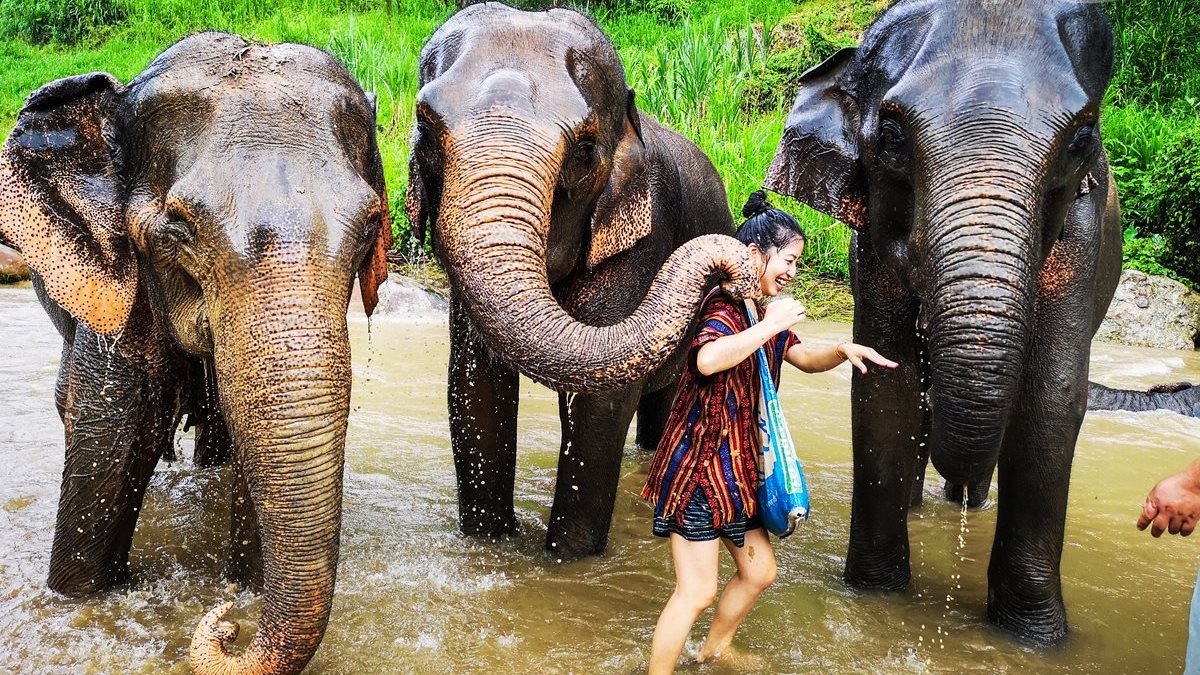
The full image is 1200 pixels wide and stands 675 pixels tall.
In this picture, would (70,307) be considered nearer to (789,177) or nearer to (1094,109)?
(789,177)

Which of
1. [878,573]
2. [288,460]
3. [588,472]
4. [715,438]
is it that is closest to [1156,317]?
[878,573]

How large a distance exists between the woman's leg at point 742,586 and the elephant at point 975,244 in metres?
0.56

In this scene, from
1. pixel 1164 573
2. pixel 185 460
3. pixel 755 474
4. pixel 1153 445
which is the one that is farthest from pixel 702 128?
pixel 755 474

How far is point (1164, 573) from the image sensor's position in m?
4.30

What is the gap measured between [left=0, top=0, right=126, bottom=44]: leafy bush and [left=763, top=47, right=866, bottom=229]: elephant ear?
2744 centimetres

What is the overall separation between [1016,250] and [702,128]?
1002 centimetres

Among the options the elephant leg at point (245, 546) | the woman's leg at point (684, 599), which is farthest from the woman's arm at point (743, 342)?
the elephant leg at point (245, 546)

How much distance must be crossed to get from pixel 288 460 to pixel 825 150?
2167 millimetres

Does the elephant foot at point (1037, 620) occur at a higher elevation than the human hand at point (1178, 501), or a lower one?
lower

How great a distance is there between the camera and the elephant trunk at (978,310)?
2.90 m

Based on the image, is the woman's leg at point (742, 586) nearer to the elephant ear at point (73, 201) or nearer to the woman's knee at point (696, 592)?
the woman's knee at point (696, 592)

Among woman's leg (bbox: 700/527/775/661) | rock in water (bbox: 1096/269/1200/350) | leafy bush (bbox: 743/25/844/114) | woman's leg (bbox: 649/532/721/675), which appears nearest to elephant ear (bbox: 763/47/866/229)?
woman's leg (bbox: 700/527/775/661)

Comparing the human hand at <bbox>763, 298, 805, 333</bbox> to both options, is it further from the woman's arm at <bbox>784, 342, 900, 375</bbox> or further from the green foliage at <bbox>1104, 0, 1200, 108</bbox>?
the green foliage at <bbox>1104, 0, 1200, 108</bbox>

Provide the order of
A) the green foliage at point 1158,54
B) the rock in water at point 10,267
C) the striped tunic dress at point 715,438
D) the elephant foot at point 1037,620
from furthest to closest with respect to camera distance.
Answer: the green foliage at point 1158,54
the rock in water at point 10,267
the elephant foot at point 1037,620
the striped tunic dress at point 715,438
